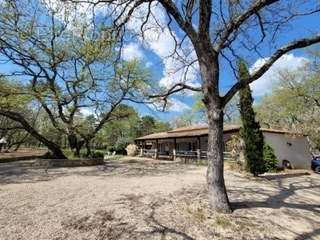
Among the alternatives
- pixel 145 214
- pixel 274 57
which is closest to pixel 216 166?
pixel 145 214

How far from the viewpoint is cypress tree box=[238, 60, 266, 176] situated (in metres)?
16.1

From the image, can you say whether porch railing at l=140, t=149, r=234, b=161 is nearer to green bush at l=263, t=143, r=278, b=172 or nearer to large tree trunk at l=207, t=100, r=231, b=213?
green bush at l=263, t=143, r=278, b=172

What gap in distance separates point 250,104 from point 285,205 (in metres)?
9.56

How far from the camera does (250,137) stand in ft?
55.0

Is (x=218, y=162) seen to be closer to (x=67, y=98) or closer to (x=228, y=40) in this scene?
(x=228, y=40)

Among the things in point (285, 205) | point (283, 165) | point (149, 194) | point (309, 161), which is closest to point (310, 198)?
point (285, 205)

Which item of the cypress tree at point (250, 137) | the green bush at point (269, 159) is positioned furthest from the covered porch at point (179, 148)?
the cypress tree at point (250, 137)

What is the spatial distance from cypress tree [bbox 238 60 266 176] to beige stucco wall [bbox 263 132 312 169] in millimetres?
4016

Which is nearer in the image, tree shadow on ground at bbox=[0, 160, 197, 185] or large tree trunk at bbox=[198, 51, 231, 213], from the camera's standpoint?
large tree trunk at bbox=[198, 51, 231, 213]

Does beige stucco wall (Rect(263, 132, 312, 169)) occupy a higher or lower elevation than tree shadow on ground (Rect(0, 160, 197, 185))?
higher

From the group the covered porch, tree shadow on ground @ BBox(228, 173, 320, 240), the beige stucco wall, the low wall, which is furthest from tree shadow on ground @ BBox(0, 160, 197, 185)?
the covered porch

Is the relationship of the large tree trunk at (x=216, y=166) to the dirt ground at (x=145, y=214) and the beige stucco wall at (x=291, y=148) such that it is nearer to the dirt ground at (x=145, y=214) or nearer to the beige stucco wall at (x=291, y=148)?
the dirt ground at (x=145, y=214)

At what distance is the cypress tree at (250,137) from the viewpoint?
635 inches

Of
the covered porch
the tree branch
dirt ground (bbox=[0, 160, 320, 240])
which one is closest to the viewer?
dirt ground (bbox=[0, 160, 320, 240])
